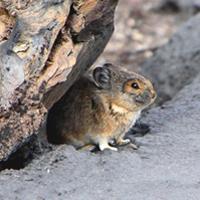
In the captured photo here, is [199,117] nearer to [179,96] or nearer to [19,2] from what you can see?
[179,96]

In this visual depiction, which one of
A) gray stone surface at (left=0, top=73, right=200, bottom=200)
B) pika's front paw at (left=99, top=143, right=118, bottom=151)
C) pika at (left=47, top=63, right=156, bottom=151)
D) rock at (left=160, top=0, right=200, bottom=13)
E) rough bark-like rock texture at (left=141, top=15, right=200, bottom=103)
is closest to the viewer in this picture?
gray stone surface at (left=0, top=73, right=200, bottom=200)

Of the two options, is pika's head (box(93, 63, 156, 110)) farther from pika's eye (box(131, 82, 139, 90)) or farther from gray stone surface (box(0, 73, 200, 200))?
gray stone surface (box(0, 73, 200, 200))

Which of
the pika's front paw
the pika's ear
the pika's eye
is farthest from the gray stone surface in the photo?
the pika's ear

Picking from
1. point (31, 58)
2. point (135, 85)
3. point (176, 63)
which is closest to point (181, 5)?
point (176, 63)

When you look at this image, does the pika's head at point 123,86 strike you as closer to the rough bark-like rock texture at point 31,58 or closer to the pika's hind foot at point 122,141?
the pika's hind foot at point 122,141

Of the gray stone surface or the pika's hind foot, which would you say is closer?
the gray stone surface

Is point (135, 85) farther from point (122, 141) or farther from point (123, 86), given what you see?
point (122, 141)

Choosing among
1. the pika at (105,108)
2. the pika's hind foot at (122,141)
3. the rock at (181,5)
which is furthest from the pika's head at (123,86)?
the rock at (181,5)
